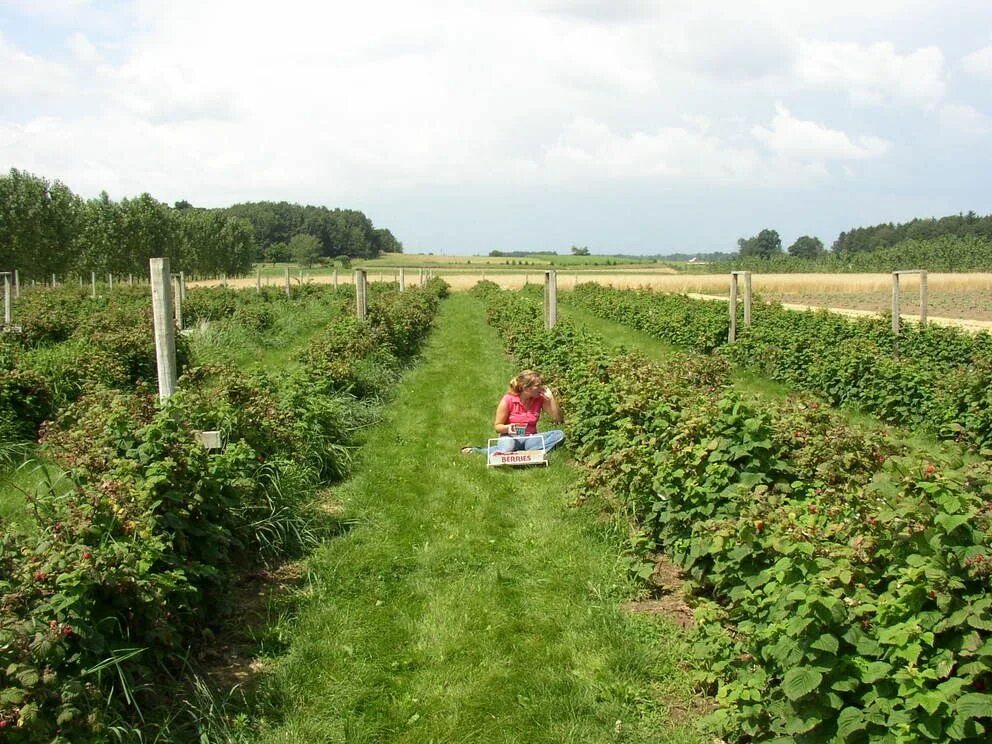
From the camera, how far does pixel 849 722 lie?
287 centimetres

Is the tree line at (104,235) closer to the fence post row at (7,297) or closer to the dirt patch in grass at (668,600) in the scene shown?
the fence post row at (7,297)

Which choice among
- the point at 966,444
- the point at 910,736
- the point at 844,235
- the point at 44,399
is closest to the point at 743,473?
the point at 910,736

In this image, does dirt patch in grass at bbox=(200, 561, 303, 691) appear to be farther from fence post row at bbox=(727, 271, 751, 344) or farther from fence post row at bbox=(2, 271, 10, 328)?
fence post row at bbox=(727, 271, 751, 344)

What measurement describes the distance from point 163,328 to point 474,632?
3.36m

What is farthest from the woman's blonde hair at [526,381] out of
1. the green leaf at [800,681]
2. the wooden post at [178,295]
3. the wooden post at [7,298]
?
the wooden post at [178,295]

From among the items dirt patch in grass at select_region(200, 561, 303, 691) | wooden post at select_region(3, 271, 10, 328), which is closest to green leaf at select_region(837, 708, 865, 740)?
dirt patch in grass at select_region(200, 561, 303, 691)

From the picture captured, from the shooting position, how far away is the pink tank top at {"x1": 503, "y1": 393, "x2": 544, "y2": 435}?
8.95 m

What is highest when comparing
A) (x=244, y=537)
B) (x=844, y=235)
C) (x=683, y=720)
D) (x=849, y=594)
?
(x=844, y=235)

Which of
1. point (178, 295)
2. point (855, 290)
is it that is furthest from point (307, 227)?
point (178, 295)

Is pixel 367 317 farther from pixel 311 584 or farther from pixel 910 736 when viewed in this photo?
pixel 910 736

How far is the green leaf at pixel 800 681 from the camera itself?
2.93 meters

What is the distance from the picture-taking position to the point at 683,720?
383cm

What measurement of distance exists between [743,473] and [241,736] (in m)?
3.12

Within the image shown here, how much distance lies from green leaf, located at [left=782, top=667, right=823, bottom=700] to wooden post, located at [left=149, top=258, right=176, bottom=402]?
4.84 meters
